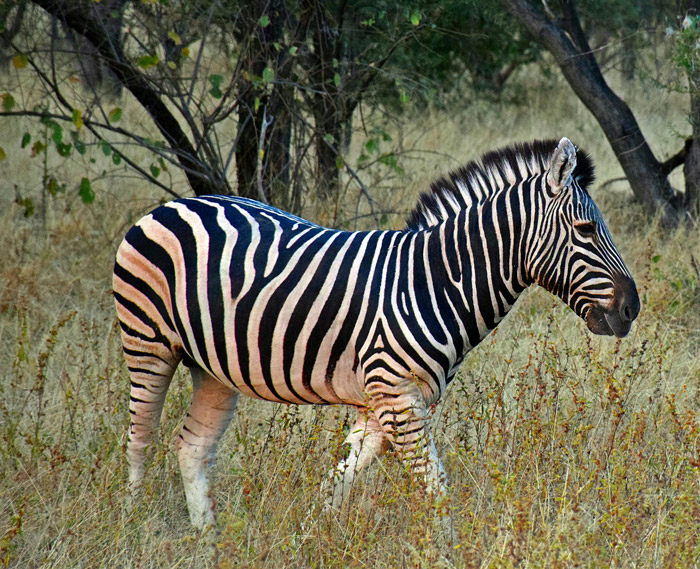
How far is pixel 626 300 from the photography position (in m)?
3.17

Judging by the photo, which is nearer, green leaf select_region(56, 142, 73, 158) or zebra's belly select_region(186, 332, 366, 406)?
zebra's belly select_region(186, 332, 366, 406)

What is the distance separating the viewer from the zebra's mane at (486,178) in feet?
11.3

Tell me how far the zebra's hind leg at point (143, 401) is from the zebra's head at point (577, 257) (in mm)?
1767

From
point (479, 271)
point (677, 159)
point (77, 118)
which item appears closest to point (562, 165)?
point (479, 271)

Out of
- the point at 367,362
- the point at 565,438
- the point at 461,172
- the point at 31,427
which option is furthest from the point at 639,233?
the point at 31,427

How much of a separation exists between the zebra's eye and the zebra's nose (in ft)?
0.70

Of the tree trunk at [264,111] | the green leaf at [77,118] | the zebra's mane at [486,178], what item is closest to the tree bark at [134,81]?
the tree trunk at [264,111]

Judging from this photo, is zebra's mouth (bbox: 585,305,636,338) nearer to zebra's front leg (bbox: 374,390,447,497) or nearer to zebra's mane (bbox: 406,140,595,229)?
zebra's mane (bbox: 406,140,595,229)

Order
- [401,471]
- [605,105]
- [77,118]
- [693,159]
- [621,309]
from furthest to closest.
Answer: [605,105] → [693,159] → [77,118] → [401,471] → [621,309]

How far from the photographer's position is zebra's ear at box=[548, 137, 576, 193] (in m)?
3.16

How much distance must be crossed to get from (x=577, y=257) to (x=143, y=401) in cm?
207

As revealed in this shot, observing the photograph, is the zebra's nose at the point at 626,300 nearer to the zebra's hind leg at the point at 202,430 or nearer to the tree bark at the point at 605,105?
the zebra's hind leg at the point at 202,430

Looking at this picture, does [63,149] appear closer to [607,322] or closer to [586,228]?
[586,228]

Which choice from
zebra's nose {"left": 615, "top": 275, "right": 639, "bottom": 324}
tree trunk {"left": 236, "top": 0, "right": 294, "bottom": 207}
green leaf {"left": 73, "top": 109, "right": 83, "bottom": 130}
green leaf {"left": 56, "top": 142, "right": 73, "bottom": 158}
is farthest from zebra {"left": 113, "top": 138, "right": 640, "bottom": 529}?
tree trunk {"left": 236, "top": 0, "right": 294, "bottom": 207}
